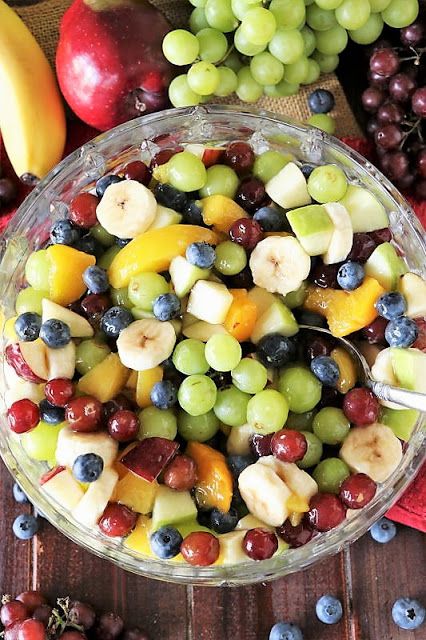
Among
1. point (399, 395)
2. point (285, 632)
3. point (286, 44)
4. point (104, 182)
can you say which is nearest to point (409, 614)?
point (285, 632)

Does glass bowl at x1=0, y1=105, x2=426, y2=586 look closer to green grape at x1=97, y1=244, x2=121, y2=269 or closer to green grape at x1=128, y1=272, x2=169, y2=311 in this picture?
green grape at x1=97, y1=244, x2=121, y2=269

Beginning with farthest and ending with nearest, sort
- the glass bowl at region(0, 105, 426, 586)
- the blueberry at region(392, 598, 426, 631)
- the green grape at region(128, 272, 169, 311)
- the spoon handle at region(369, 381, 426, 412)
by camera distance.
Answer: the blueberry at region(392, 598, 426, 631), the glass bowl at region(0, 105, 426, 586), the green grape at region(128, 272, 169, 311), the spoon handle at region(369, 381, 426, 412)

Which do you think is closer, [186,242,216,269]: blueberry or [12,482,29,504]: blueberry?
[186,242,216,269]: blueberry

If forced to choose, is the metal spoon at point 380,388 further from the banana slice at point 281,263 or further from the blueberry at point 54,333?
the blueberry at point 54,333

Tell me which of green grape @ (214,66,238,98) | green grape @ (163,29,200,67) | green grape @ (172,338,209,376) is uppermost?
green grape @ (163,29,200,67)

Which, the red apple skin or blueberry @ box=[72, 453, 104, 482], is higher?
the red apple skin

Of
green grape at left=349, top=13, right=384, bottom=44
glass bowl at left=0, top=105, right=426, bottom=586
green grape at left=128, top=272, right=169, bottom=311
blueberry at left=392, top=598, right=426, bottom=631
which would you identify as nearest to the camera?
green grape at left=128, top=272, right=169, bottom=311

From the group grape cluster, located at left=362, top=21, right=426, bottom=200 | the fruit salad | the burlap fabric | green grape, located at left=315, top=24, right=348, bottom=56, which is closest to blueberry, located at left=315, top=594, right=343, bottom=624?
the fruit salad
